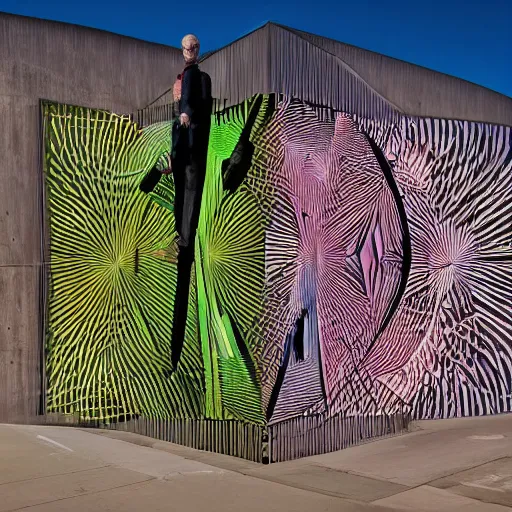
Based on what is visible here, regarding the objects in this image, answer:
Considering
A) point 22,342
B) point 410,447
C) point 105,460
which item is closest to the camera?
point 105,460

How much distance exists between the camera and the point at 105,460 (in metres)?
7.14

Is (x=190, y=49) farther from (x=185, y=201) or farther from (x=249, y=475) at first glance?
(x=249, y=475)

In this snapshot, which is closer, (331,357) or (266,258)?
(266,258)

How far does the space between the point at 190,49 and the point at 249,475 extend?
4.25m

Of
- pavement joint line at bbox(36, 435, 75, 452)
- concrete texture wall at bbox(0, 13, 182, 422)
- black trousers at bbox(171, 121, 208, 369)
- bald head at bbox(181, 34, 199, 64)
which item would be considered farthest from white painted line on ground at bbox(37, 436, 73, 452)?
bald head at bbox(181, 34, 199, 64)

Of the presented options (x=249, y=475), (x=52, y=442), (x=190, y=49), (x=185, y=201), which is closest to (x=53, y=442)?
(x=52, y=442)

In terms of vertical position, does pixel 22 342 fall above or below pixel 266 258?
below

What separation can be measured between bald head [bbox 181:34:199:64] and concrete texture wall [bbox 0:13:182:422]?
1633 millimetres

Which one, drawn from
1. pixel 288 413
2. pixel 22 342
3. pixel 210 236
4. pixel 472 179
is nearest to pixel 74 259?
pixel 22 342

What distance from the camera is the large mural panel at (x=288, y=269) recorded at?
7359mm

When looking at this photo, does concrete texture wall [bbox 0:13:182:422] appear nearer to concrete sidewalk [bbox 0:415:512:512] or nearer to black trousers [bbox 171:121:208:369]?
concrete sidewalk [bbox 0:415:512:512]

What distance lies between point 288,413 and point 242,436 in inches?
19.6

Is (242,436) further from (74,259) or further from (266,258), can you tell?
(74,259)

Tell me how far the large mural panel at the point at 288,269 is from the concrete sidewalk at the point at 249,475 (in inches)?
20.6
